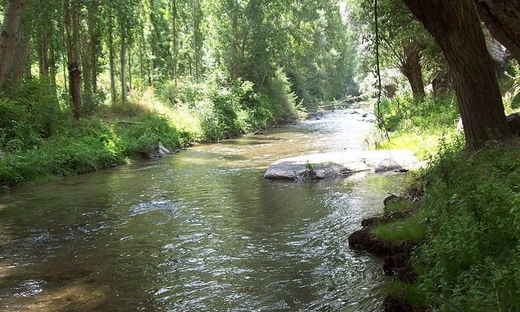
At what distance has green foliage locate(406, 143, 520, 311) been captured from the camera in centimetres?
311

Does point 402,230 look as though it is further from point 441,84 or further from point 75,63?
point 441,84

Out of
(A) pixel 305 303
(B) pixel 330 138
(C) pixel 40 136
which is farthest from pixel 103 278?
(B) pixel 330 138

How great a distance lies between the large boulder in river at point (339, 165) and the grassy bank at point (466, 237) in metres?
5.68

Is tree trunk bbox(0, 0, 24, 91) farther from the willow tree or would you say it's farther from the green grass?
Result: the willow tree

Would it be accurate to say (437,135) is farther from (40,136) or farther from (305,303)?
(40,136)

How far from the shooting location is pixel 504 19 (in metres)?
2.90

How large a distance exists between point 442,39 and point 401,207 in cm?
284

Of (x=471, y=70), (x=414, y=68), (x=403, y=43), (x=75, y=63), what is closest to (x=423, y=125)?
(x=403, y=43)

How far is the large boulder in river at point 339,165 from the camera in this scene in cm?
1265

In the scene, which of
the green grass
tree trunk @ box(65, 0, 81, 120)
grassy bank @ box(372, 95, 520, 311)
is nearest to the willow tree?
grassy bank @ box(372, 95, 520, 311)

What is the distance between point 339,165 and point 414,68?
40.0 feet

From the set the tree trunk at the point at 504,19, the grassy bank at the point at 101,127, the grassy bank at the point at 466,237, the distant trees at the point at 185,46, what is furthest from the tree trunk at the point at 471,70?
the distant trees at the point at 185,46

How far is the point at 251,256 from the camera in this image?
670 cm

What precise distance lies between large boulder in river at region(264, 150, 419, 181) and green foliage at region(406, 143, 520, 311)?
638 cm
